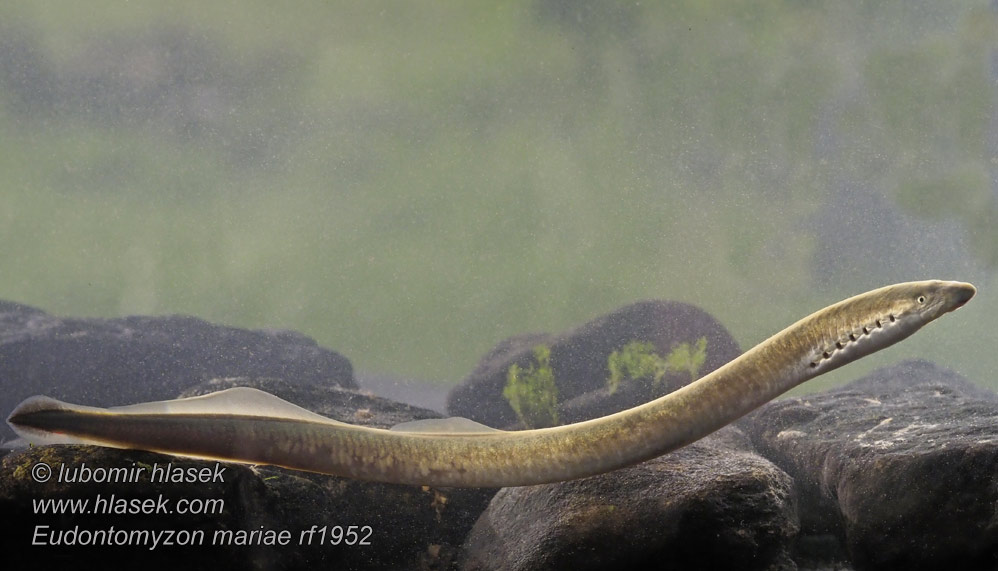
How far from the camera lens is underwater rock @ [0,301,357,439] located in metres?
7.13

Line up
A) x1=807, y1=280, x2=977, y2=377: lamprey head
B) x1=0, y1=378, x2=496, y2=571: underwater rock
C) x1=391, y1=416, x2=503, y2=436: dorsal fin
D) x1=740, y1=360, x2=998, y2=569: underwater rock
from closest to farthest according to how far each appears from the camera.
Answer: x1=0, y1=378, x2=496, y2=571: underwater rock → x1=740, y1=360, x2=998, y2=569: underwater rock → x1=807, y1=280, x2=977, y2=377: lamprey head → x1=391, y1=416, x2=503, y2=436: dorsal fin

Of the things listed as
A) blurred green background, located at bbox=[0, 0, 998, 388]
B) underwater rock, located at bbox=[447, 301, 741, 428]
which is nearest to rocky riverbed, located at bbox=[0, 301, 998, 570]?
underwater rock, located at bbox=[447, 301, 741, 428]

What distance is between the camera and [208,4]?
399 inches

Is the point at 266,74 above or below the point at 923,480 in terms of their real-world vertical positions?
above

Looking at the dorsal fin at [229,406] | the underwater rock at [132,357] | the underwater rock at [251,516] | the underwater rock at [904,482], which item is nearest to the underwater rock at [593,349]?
the underwater rock at [132,357]

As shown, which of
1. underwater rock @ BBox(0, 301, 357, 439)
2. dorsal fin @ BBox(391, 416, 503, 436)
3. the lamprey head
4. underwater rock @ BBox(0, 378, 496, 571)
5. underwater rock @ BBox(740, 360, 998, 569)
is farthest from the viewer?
underwater rock @ BBox(0, 301, 357, 439)

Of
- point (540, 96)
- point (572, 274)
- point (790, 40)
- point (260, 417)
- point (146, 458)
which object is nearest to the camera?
Answer: point (146, 458)

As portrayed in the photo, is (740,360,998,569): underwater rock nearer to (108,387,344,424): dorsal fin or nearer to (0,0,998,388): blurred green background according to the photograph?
(108,387,344,424): dorsal fin

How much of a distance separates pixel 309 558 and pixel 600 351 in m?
6.47

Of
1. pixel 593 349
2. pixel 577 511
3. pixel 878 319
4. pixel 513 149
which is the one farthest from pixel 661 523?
pixel 513 149

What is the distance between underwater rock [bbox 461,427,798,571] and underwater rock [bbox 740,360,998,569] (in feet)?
1.16

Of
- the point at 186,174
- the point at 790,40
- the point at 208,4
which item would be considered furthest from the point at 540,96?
the point at 186,174

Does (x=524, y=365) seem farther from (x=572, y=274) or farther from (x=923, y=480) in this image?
(x=923, y=480)

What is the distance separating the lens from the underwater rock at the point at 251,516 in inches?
66.4
